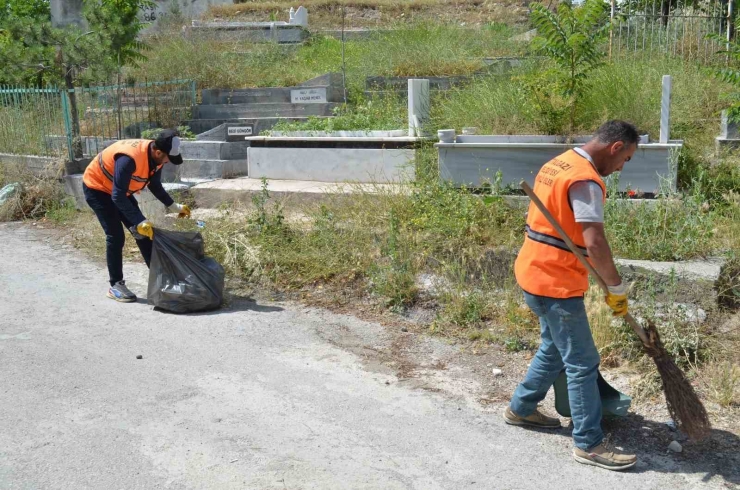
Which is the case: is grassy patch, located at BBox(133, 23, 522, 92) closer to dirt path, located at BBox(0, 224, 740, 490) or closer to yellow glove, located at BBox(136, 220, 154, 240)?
yellow glove, located at BBox(136, 220, 154, 240)

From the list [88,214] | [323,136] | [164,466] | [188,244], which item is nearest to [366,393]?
[164,466]

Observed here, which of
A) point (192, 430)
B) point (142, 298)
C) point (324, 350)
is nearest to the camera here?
point (192, 430)

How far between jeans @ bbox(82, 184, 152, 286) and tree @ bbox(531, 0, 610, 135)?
416 centimetres

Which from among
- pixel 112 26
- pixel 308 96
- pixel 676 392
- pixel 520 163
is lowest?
pixel 676 392

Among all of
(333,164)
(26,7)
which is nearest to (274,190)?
(333,164)

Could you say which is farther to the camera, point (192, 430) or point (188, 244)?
point (188, 244)

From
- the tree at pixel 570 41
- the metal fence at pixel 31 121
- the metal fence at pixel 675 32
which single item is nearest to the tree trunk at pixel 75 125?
the metal fence at pixel 31 121

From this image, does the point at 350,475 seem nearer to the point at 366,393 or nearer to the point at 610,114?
the point at 366,393

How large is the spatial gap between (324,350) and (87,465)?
2008 millimetres

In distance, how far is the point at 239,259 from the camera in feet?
23.2

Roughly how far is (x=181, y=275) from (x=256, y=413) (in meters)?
2.16

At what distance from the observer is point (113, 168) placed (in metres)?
6.46

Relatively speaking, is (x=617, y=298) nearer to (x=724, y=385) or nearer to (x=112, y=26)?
(x=724, y=385)

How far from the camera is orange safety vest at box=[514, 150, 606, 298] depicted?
12.2 feet
